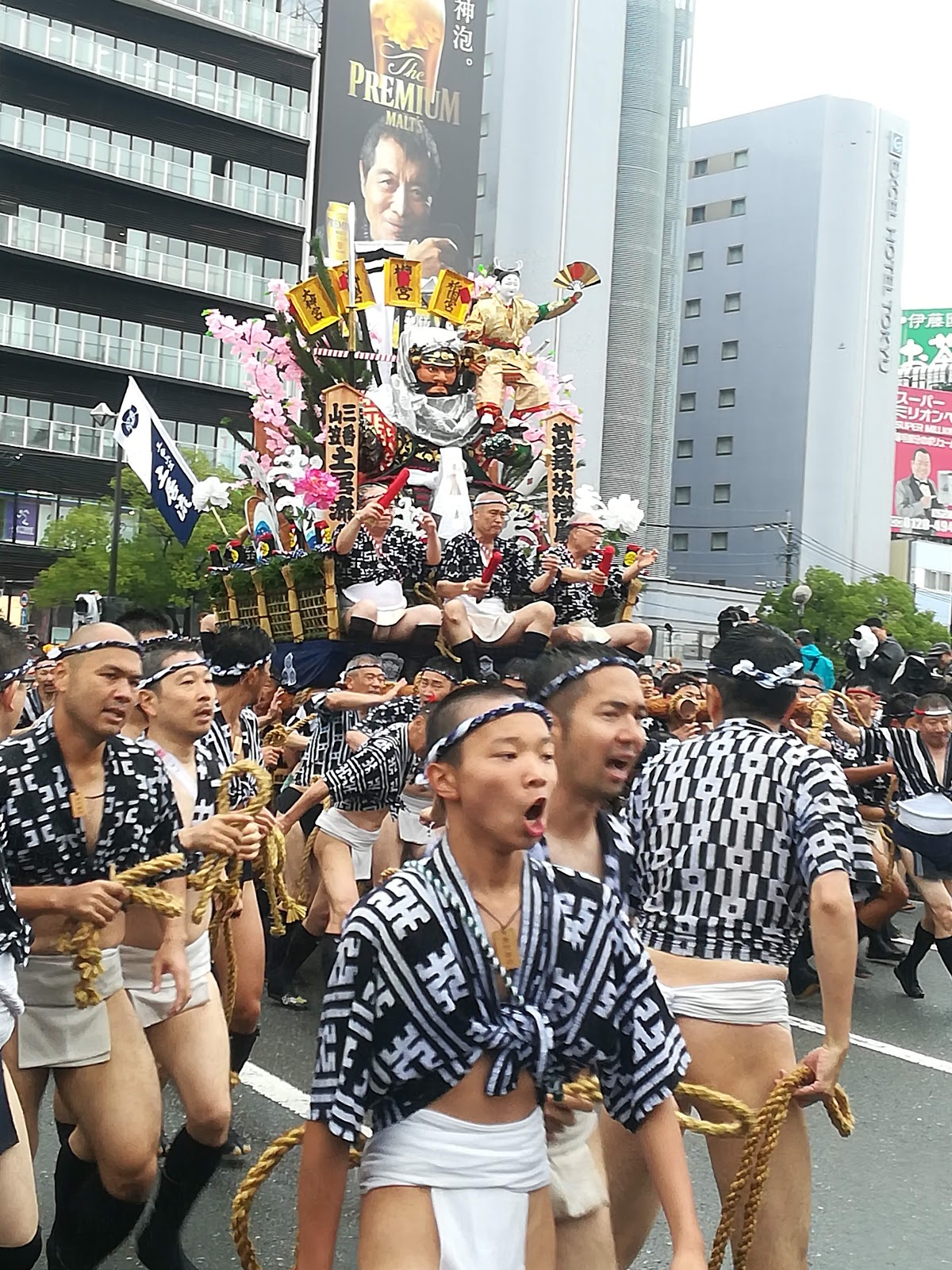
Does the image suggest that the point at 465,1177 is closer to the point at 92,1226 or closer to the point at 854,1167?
the point at 92,1226

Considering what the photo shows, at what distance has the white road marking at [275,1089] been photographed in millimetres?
5797

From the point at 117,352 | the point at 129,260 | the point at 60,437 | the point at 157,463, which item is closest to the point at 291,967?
the point at 157,463

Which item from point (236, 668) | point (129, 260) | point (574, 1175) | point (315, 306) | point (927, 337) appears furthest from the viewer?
point (927, 337)

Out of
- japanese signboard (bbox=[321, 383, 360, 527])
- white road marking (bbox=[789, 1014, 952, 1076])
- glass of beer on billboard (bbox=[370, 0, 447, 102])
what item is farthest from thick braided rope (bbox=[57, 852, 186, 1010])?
glass of beer on billboard (bbox=[370, 0, 447, 102])

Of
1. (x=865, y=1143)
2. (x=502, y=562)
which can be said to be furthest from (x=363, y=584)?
(x=865, y=1143)

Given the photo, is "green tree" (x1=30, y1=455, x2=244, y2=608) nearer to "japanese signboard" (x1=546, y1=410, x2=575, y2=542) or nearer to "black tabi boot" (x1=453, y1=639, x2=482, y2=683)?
"japanese signboard" (x1=546, y1=410, x2=575, y2=542)

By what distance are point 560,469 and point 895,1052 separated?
4315mm

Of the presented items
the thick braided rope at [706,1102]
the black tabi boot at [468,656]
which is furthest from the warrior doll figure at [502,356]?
the thick braided rope at [706,1102]

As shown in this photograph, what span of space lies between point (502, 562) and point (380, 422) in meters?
1.76

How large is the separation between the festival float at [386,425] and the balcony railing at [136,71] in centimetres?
3381

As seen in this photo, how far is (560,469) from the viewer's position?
977 cm

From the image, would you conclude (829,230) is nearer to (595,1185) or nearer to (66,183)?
(66,183)

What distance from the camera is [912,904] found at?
467 inches

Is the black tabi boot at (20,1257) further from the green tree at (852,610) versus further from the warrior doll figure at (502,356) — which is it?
the green tree at (852,610)
